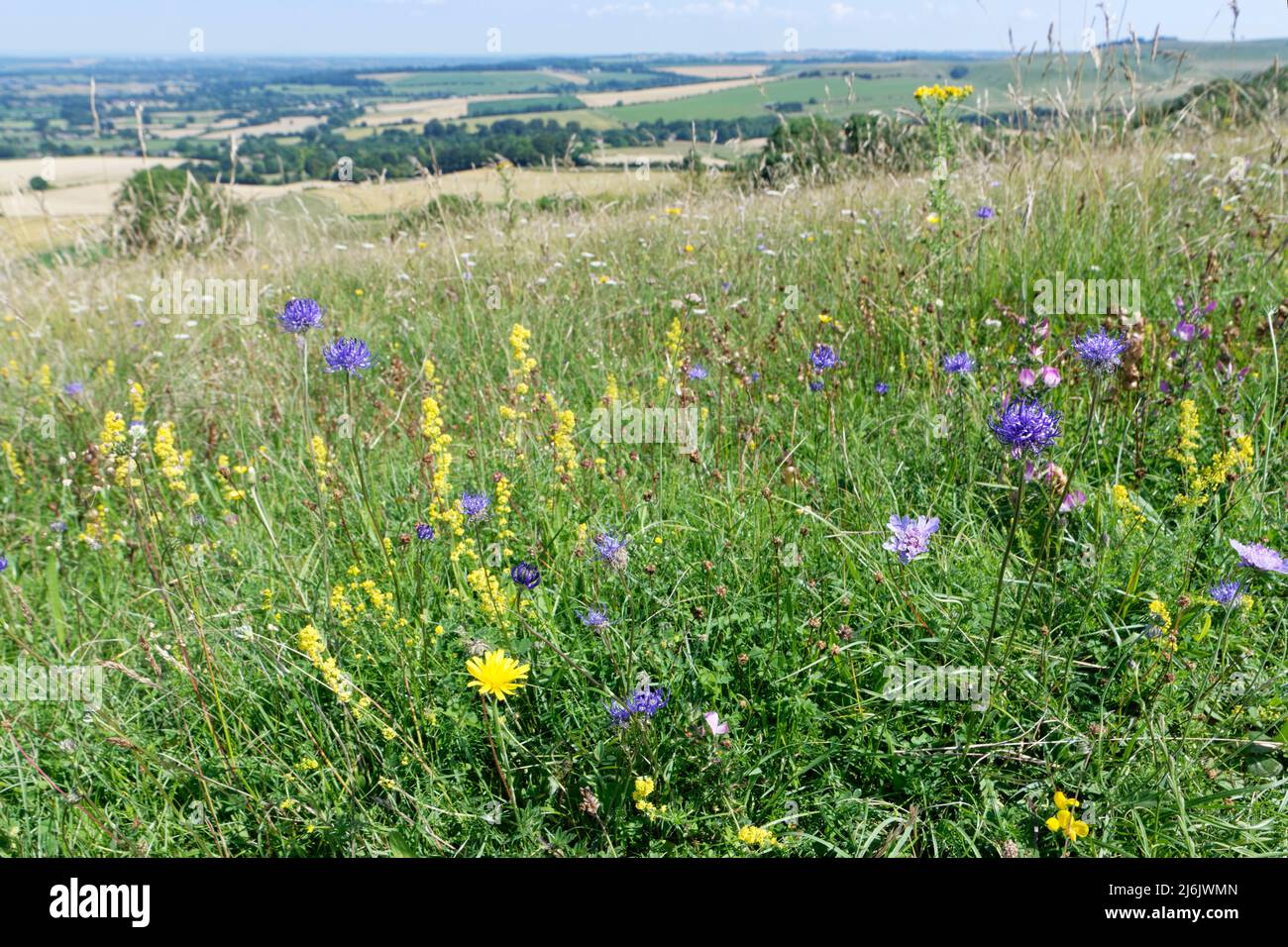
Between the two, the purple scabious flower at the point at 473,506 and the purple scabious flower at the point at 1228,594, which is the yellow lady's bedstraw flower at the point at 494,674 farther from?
the purple scabious flower at the point at 1228,594

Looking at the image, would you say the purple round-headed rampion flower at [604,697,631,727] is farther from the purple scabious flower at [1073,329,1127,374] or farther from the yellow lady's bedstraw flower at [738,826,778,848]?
the purple scabious flower at [1073,329,1127,374]

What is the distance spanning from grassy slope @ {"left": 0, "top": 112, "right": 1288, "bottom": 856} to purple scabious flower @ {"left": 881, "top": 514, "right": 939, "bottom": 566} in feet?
0.40

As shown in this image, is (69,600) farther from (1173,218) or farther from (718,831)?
(1173,218)

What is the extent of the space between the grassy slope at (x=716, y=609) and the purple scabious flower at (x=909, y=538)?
122 millimetres

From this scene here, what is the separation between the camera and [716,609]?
5.95 ft

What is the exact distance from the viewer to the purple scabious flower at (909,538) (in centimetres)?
160

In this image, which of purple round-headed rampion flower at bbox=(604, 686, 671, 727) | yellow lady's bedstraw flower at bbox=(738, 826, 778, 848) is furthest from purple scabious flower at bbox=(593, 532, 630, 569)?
yellow lady's bedstraw flower at bbox=(738, 826, 778, 848)

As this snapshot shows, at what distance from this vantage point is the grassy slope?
1.44 metres

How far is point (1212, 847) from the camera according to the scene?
51.0 inches

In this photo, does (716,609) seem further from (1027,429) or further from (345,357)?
(345,357)

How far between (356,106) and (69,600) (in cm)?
2985

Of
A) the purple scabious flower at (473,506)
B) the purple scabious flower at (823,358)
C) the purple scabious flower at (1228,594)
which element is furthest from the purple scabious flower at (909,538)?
the purple scabious flower at (473,506)

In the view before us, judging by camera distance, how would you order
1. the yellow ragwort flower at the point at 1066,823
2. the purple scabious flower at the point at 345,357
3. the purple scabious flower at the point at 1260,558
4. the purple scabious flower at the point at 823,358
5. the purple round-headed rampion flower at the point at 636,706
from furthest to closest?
the purple scabious flower at the point at 823,358 < the purple scabious flower at the point at 345,357 < the purple scabious flower at the point at 1260,558 < the purple round-headed rampion flower at the point at 636,706 < the yellow ragwort flower at the point at 1066,823
